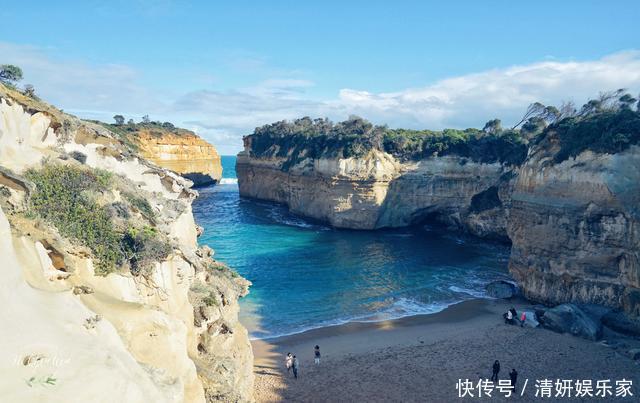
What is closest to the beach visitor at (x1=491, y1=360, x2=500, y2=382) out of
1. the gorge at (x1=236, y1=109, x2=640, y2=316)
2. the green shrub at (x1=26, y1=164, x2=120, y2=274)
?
the gorge at (x1=236, y1=109, x2=640, y2=316)

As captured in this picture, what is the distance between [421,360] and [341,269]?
13.4 metres

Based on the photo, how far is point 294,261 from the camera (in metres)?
32.3

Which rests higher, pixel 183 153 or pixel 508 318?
pixel 183 153

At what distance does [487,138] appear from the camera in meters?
43.3

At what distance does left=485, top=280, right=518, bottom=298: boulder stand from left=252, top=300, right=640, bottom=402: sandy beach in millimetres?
3679

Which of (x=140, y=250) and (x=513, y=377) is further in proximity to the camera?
(x=513, y=377)

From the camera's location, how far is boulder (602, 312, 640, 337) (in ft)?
62.3

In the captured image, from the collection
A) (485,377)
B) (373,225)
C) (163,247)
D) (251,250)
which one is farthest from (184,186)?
(373,225)

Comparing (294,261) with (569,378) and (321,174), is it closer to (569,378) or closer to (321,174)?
(321,174)

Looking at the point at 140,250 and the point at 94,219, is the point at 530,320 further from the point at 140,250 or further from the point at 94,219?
the point at 94,219

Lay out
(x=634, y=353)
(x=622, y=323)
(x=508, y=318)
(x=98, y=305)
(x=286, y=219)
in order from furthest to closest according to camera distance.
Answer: (x=286, y=219)
(x=508, y=318)
(x=622, y=323)
(x=634, y=353)
(x=98, y=305)

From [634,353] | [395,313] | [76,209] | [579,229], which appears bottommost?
[395,313]

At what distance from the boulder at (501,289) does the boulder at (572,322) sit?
14.3 ft

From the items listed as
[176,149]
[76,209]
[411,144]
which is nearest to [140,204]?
[76,209]
